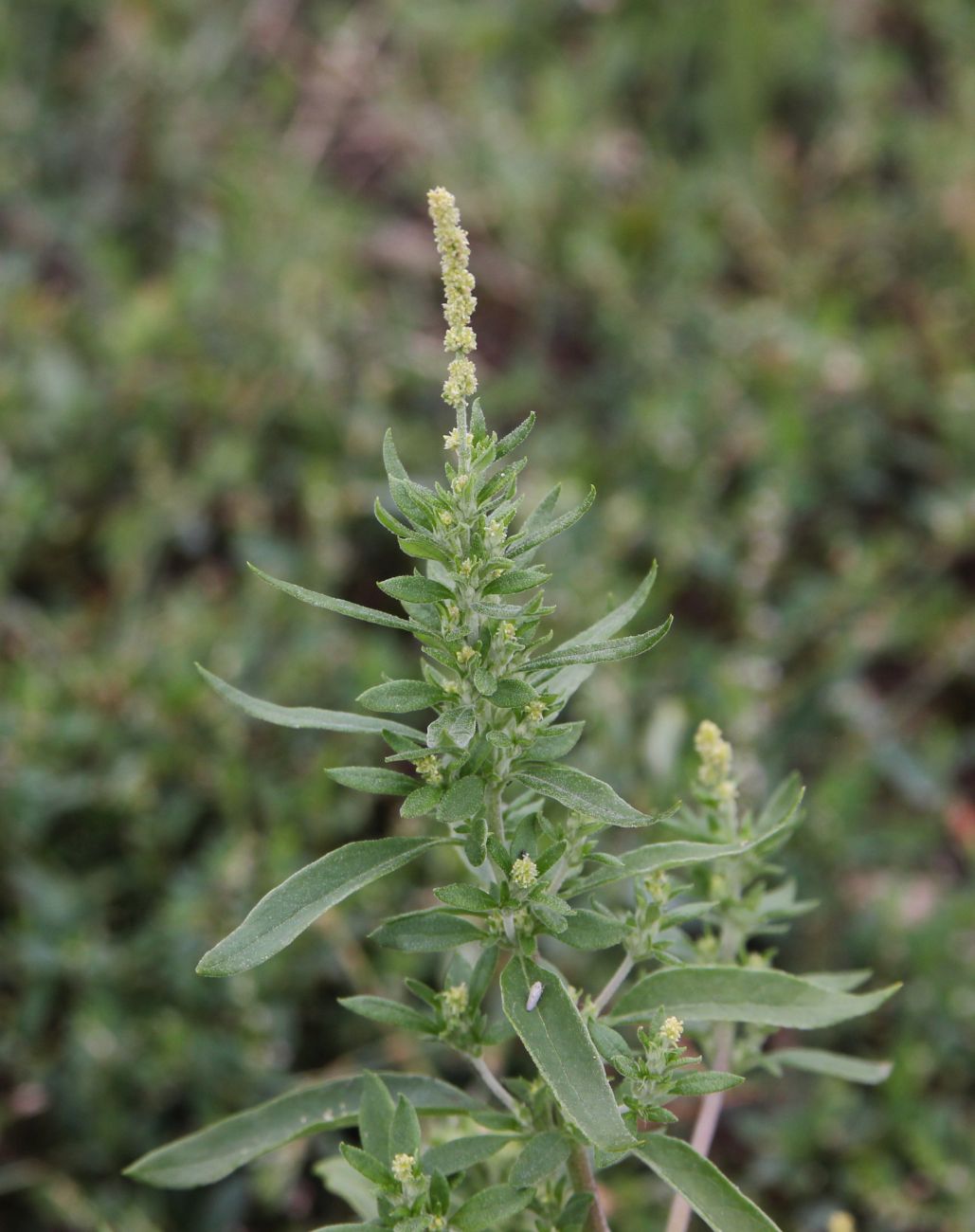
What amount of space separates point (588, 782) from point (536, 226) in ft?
10.4

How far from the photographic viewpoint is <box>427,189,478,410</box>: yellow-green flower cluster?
3.49 ft

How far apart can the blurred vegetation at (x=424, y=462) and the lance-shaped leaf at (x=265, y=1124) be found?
37.4 inches

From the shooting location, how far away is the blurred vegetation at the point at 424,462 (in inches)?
96.4

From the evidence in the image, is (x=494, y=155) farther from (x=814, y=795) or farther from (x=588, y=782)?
(x=588, y=782)

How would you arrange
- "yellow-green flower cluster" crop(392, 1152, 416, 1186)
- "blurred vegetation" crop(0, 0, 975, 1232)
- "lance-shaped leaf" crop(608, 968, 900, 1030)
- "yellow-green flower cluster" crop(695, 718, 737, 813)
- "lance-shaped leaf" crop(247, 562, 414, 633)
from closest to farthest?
"lance-shaped leaf" crop(247, 562, 414, 633)
"yellow-green flower cluster" crop(392, 1152, 416, 1186)
"lance-shaped leaf" crop(608, 968, 900, 1030)
"yellow-green flower cluster" crop(695, 718, 737, 813)
"blurred vegetation" crop(0, 0, 975, 1232)

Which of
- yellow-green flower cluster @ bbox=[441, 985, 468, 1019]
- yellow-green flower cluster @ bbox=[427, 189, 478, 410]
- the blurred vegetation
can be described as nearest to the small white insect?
yellow-green flower cluster @ bbox=[441, 985, 468, 1019]

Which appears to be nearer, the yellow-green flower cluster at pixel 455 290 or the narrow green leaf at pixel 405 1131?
the yellow-green flower cluster at pixel 455 290

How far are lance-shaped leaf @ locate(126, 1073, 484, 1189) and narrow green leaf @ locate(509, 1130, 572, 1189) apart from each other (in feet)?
0.45

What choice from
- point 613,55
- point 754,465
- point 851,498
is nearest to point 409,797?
point 754,465

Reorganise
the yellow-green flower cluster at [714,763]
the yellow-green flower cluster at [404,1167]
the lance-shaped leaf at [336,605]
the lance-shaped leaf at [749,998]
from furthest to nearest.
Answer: the yellow-green flower cluster at [714,763]
the lance-shaped leaf at [749,998]
the yellow-green flower cluster at [404,1167]
the lance-shaped leaf at [336,605]

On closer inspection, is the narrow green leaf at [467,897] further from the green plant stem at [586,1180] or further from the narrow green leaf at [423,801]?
the green plant stem at [586,1180]

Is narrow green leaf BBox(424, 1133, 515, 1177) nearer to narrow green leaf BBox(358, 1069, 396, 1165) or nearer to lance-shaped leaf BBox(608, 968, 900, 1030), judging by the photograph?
narrow green leaf BBox(358, 1069, 396, 1165)

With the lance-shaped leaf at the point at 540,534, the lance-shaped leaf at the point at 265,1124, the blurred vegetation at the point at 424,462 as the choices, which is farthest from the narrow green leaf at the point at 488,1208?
the blurred vegetation at the point at 424,462

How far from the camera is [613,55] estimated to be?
14.9ft
